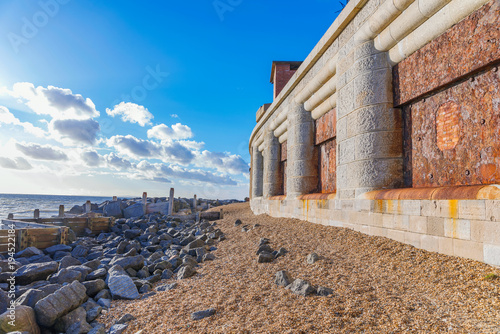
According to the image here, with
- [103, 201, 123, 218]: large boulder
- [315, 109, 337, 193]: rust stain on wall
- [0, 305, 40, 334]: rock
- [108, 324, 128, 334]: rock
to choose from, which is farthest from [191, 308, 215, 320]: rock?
[103, 201, 123, 218]: large boulder

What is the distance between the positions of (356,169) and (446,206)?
6.40ft

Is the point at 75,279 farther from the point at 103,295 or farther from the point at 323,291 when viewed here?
the point at 323,291

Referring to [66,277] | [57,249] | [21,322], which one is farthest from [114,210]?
[21,322]

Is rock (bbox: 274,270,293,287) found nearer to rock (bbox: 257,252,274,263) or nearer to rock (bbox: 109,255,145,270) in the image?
rock (bbox: 257,252,274,263)

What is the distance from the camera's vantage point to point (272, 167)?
1255 cm

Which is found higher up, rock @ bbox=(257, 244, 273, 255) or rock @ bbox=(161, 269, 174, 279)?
rock @ bbox=(257, 244, 273, 255)

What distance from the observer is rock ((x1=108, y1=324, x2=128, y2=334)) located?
10.5 ft

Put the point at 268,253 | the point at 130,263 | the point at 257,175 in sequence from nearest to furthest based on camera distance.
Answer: the point at 268,253 < the point at 130,263 < the point at 257,175

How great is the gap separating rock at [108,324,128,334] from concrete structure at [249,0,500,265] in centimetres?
383

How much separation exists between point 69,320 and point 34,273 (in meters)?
2.43

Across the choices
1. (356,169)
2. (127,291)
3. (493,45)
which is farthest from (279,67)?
(127,291)

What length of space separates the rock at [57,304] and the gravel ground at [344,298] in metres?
0.44

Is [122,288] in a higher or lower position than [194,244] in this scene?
lower

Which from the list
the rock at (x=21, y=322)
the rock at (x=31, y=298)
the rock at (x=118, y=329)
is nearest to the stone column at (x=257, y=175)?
the rock at (x=31, y=298)
